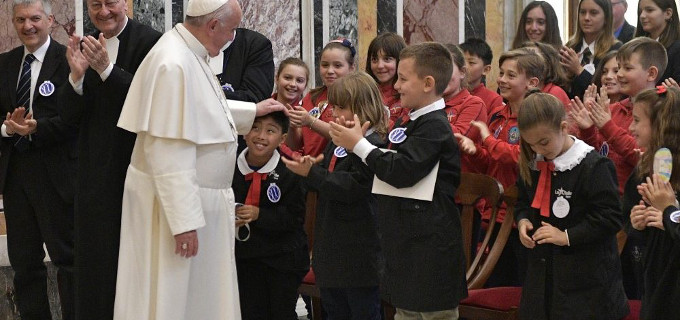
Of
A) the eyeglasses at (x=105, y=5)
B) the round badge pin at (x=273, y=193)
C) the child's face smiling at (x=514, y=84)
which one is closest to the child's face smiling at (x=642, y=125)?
the child's face smiling at (x=514, y=84)

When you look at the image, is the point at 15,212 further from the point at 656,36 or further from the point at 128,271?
the point at 656,36

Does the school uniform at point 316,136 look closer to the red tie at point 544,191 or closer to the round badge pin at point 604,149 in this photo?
the round badge pin at point 604,149

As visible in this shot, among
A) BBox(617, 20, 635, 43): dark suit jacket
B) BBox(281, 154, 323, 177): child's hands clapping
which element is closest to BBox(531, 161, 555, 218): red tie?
BBox(281, 154, 323, 177): child's hands clapping

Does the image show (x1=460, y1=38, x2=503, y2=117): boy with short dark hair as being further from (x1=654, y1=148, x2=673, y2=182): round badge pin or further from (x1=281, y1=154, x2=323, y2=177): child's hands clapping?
(x1=654, y1=148, x2=673, y2=182): round badge pin

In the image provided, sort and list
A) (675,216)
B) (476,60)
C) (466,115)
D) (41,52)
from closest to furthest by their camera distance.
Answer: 1. (675,216)
2. (466,115)
3. (41,52)
4. (476,60)

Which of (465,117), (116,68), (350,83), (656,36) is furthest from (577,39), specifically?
(116,68)

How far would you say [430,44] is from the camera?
16.5 ft

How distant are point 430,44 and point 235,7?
939 millimetres

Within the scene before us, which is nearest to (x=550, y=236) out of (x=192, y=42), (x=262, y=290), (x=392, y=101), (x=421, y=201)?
(x=421, y=201)

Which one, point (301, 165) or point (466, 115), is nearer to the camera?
point (301, 165)

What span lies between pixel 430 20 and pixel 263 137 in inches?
153

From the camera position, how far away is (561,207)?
4.74 m

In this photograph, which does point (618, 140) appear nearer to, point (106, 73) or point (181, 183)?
point (181, 183)

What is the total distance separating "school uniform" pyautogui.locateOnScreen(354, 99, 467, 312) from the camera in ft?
15.8
